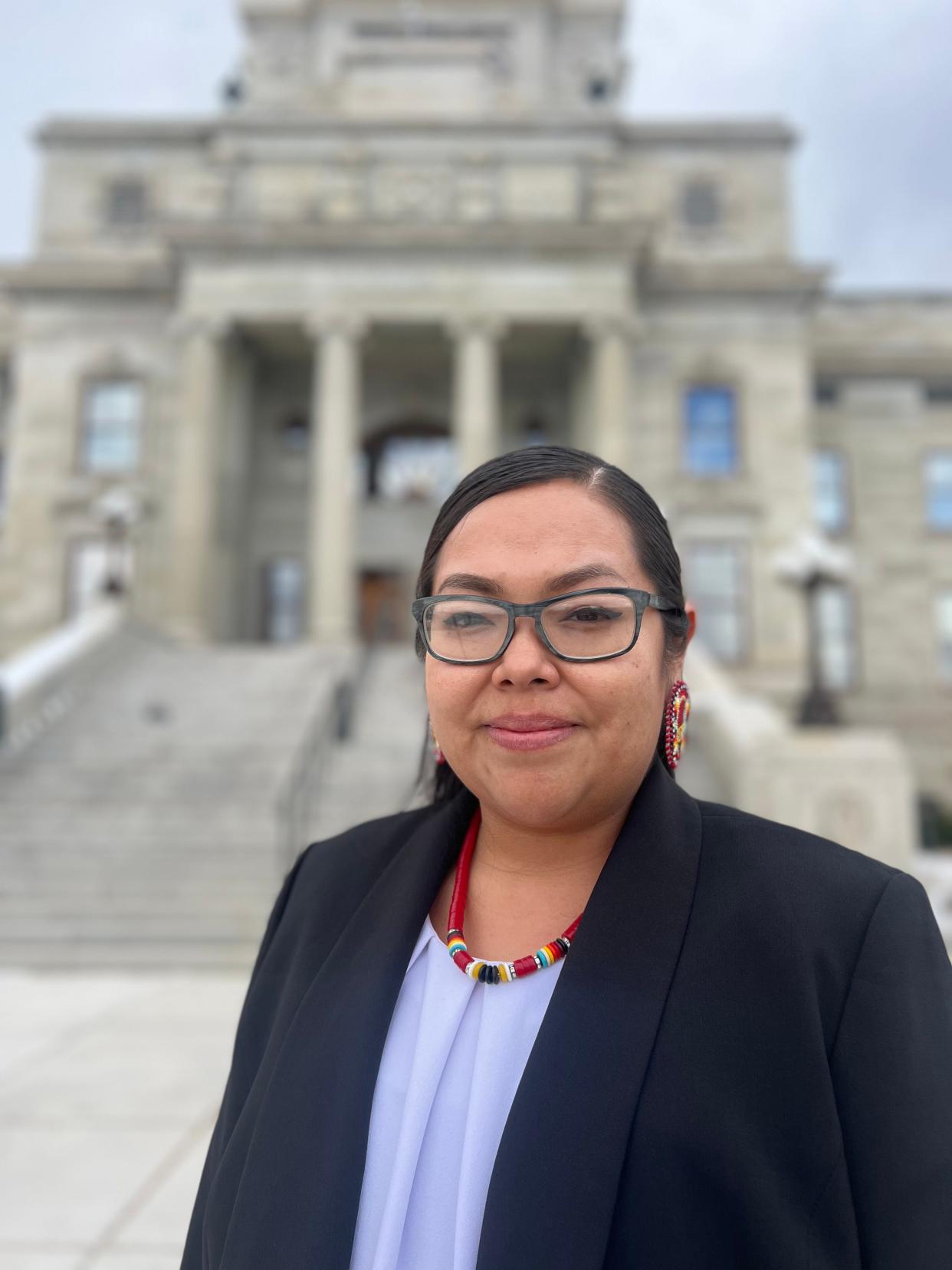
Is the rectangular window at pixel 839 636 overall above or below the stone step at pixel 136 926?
above

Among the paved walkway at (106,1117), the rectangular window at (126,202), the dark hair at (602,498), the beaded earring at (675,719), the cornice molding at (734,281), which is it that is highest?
the rectangular window at (126,202)

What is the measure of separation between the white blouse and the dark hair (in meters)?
0.57

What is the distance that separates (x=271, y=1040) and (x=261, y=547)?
79.0 feet

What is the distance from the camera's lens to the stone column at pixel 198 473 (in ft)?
70.7

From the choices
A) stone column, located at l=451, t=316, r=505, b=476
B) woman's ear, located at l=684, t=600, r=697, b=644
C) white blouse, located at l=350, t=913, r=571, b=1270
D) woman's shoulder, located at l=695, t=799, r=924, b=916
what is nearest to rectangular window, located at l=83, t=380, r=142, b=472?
stone column, located at l=451, t=316, r=505, b=476

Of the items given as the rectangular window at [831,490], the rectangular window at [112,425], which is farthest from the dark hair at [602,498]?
the rectangular window at [831,490]

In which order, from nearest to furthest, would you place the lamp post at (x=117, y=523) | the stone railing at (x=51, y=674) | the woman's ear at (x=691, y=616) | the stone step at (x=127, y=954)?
1. the woman's ear at (x=691, y=616)
2. the stone step at (x=127, y=954)
3. the stone railing at (x=51, y=674)
4. the lamp post at (x=117, y=523)

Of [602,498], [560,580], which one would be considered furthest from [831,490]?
[560,580]

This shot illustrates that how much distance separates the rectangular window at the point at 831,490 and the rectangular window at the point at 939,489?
223 centimetres

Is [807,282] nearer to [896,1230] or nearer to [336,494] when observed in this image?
[336,494]

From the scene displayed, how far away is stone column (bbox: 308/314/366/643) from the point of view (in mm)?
20922

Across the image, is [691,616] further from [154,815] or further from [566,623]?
[154,815]

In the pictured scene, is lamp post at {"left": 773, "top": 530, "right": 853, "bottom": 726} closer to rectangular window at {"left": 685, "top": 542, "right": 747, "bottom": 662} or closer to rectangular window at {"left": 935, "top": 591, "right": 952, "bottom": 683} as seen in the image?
rectangular window at {"left": 685, "top": 542, "right": 747, "bottom": 662}

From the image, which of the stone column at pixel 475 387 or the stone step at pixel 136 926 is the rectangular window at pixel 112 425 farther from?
the stone step at pixel 136 926
